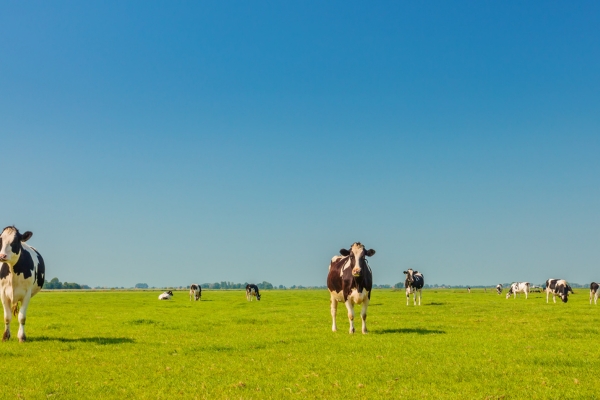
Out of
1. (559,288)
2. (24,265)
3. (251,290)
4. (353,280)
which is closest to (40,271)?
(24,265)

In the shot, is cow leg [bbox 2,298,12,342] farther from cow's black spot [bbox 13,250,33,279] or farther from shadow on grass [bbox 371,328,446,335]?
shadow on grass [bbox 371,328,446,335]

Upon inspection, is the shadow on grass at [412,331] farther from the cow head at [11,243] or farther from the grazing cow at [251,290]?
the grazing cow at [251,290]

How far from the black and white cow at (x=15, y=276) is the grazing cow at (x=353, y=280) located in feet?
35.9

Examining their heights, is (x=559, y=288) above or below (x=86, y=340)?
above

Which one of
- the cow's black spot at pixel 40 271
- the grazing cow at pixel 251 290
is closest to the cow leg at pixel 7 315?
the cow's black spot at pixel 40 271

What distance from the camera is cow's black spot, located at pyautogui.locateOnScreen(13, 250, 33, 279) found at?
17.1 metres

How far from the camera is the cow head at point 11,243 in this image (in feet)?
52.7

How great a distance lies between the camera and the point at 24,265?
1736cm

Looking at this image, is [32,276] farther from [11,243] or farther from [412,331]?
[412,331]

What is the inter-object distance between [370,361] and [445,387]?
9.88 ft

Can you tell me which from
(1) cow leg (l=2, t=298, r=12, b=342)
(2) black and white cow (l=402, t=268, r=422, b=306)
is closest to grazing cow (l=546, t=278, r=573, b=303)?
(2) black and white cow (l=402, t=268, r=422, b=306)

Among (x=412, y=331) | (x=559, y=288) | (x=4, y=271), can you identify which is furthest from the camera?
(x=559, y=288)

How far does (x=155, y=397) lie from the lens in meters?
9.55

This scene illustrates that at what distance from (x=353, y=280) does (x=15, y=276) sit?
11.6 metres
